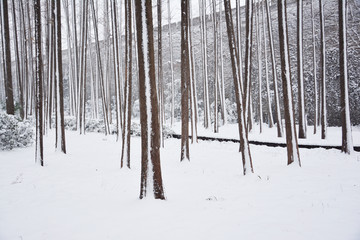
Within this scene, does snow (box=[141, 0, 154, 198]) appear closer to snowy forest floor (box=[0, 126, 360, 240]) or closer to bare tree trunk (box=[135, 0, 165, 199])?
bare tree trunk (box=[135, 0, 165, 199])

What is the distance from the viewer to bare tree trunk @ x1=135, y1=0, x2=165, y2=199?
3561 mm

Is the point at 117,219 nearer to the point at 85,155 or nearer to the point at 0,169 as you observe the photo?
the point at 0,169

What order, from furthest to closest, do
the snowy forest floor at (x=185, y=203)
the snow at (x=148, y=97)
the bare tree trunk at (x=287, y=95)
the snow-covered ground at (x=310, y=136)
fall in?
the snow-covered ground at (x=310, y=136), the bare tree trunk at (x=287, y=95), the snow at (x=148, y=97), the snowy forest floor at (x=185, y=203)

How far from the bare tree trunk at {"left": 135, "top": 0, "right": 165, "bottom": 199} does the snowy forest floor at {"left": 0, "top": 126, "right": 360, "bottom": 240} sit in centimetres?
35

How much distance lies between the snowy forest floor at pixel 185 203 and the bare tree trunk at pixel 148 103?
1.16ft

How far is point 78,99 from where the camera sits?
13273 millimetres

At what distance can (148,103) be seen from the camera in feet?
11.8

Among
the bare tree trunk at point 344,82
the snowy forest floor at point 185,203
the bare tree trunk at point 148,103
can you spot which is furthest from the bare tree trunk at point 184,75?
the bare tree trunk at point 344,82

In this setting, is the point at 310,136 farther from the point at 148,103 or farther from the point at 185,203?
the point at 148,103

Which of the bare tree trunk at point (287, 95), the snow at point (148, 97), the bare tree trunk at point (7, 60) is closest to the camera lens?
the snow at point (148, 97)

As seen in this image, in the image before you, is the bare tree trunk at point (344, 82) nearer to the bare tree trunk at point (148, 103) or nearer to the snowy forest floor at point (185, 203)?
the snowy forest floor at point (185, 203)

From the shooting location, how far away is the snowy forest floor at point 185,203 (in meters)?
2.67

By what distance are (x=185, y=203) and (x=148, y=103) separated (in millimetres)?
1810

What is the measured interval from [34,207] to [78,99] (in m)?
10.9
